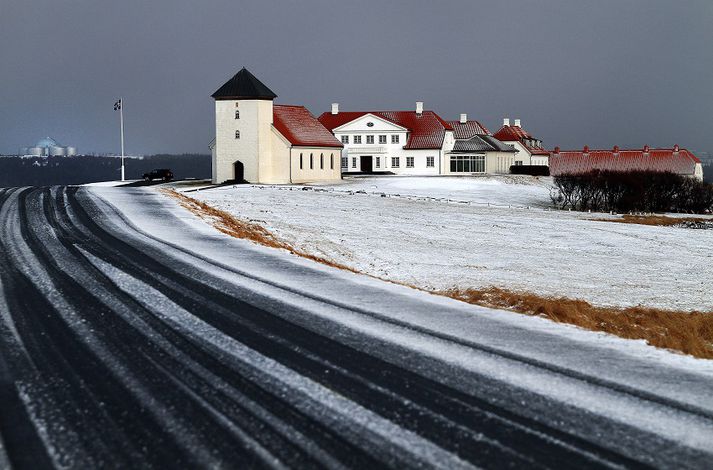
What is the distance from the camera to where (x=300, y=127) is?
68625mm

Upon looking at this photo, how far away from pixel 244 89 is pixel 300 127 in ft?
23.6

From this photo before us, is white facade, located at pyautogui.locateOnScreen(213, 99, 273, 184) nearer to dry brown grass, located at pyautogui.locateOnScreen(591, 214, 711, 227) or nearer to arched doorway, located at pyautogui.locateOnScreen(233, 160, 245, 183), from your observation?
arched doorway, located at pyautogui.locateOnScreen(233, 160, 245, 183)

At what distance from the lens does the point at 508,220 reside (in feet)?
132

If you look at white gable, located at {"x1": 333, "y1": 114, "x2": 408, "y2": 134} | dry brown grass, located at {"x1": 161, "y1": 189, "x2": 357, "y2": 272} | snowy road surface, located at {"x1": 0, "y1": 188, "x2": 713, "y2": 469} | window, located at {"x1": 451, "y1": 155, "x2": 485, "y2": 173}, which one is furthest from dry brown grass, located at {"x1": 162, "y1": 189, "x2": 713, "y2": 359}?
window, located at {"x1": 451, "y1": 155, "x2": 485, "y2": 173}

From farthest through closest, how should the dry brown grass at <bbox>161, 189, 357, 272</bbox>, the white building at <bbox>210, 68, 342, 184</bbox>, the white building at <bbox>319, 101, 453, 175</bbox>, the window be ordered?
the window
the white building at <bbox>319, 101, 453, 175</bbox>
the white building at <bbox>210, 68, 342, 184</bbox>
the dry brown grass at <bbox>161, 189, 357, 272</bbox>

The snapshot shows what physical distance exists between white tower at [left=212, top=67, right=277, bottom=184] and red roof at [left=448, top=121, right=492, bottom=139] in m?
42.5

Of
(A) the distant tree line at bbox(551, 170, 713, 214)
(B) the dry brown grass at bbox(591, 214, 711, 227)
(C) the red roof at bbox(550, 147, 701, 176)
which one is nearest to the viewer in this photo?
(B) the dry brown grass at bbox(591, 214, 711, 227)

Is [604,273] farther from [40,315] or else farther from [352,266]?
[40,315]

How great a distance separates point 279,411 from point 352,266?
15.3 m

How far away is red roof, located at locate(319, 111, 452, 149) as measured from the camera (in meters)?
92.6

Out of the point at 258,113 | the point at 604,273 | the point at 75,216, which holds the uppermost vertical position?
the point at 258,113

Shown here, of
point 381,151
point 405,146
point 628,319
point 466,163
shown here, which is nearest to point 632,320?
point 628,319

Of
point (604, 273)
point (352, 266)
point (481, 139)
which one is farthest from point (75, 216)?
point (481, 139)

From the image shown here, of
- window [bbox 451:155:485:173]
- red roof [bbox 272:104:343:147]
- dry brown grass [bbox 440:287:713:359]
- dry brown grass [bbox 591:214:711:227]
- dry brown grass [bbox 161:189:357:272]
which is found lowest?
dry brown grass [bbox 591:214:711:227]
